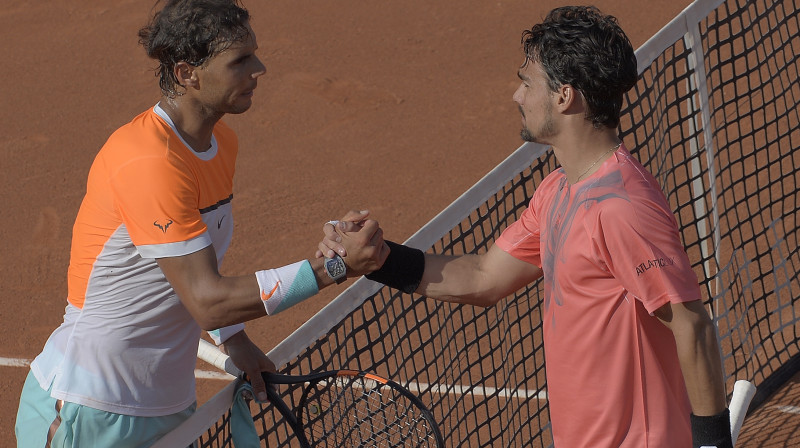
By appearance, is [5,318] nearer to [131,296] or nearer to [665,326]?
[131,296]

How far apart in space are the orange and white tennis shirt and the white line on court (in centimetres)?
276

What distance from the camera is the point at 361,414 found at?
3.91 meters

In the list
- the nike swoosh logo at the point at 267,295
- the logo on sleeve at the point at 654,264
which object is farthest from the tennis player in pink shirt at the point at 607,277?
the nike swoosh logo at the point at 267,295

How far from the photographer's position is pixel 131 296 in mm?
3225

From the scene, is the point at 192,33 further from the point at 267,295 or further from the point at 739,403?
the point at 739,403

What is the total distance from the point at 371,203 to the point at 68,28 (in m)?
4.84

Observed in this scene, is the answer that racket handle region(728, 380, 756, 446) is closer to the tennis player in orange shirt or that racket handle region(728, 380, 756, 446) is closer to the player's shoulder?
the tennis player in orange shirt

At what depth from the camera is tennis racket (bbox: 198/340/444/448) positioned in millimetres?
3338

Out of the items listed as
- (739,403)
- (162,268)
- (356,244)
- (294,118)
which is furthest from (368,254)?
(294,118)

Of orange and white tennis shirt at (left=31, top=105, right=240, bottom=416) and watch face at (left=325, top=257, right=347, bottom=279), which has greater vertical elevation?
orange and white tennis shirt at (left=31, top=105, right=240, bottom=416)

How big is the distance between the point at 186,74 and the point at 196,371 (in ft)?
10.4

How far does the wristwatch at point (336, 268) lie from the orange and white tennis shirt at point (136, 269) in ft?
1.20

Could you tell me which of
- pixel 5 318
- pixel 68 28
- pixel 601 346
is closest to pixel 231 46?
pixel 601 346

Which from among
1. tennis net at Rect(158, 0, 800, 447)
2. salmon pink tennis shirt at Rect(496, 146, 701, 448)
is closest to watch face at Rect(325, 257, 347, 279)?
tennis net at Rect(158, 0, 800, 447)
